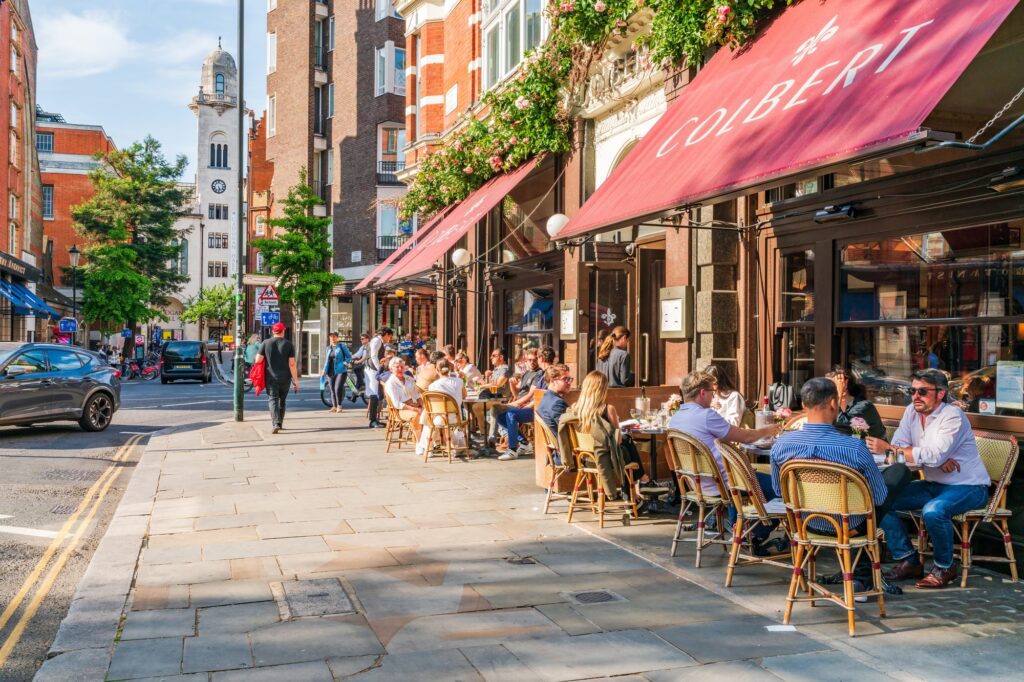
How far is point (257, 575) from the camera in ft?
19.6

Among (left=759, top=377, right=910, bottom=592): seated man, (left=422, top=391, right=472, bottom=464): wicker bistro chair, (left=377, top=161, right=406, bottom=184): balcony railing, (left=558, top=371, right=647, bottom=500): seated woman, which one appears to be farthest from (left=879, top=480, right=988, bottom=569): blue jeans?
(left=377, top=161, right=406, bottom=184): balcony railing

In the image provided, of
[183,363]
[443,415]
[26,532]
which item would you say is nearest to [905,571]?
[443,415]

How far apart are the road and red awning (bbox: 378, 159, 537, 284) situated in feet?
16.0

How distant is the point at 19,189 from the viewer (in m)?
42.6

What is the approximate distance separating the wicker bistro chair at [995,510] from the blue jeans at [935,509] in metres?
0.08

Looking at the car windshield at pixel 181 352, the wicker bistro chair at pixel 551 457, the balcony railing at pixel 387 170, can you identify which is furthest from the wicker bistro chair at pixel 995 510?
the balcony railing at pixel 387 170

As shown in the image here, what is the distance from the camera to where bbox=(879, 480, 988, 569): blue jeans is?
5.83m

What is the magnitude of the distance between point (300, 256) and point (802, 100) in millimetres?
28173

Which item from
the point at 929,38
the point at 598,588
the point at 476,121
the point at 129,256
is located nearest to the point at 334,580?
the point at 598,588

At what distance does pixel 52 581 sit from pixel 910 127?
6.10 m

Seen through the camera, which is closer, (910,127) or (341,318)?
(910,127)

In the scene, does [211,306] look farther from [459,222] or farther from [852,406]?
[852,406]

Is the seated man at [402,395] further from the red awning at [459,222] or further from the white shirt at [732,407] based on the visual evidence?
the white shirt at [732,407]

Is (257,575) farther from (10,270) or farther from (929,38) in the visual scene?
(10,270)
